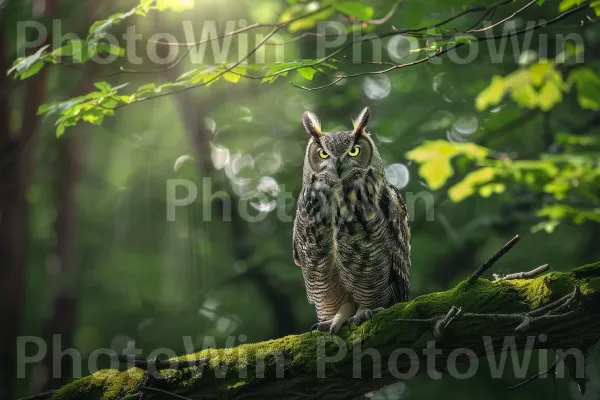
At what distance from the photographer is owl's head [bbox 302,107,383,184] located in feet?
11.4

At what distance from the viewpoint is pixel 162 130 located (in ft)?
29.6

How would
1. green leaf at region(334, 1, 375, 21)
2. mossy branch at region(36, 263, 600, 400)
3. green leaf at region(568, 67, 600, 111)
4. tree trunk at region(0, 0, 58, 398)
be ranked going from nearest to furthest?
mossy branch at region(36, 263, 600, 400) < green leaf at region(334, 1, 375, 21) < green leaf at region(568, 67, 600, 111) < tree trunk at region(0, 0, 58, 398)

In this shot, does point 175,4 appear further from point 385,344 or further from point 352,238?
point 385,344

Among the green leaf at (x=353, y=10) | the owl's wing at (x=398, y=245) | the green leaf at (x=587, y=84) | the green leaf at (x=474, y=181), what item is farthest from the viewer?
the green leaf at (x=474, y=181)

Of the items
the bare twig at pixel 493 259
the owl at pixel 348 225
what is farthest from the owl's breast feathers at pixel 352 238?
the bare twig at pixel 493 259

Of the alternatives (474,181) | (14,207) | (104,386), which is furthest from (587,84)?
(14,207)

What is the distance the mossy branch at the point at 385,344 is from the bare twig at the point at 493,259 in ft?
0.23

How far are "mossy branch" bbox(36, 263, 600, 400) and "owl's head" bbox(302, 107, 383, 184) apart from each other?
3.04 feet

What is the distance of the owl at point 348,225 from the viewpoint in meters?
3.38

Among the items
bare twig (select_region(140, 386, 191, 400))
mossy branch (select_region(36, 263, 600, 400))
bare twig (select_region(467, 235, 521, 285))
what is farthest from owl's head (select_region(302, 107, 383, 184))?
bare twig (select_region(140, 386, 191, 400))

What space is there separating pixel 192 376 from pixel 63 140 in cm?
441

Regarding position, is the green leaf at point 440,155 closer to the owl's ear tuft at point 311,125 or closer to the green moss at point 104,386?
the owl's ear tuft at point 311,125

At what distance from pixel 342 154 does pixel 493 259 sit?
148 cm

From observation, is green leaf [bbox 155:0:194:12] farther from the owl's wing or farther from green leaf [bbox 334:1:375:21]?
the owl's wing
